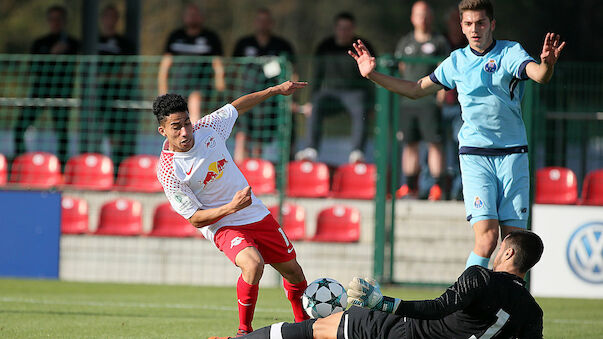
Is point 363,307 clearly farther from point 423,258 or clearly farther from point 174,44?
point 174,44

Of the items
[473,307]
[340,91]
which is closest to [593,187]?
[340,91]

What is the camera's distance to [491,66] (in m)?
6.30

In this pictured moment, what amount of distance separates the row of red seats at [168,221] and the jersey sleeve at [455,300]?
6445 mm

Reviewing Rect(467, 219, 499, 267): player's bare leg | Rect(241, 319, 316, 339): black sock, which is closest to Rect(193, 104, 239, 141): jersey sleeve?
Rect(241, 319, 316, 339): black sock

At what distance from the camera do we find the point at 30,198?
37.9 ft

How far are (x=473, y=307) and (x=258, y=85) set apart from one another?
25.3 feet

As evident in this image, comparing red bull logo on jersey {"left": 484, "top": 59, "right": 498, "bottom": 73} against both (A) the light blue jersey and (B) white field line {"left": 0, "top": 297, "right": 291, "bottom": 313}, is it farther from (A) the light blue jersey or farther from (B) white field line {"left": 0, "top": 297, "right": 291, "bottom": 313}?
(B) white field line {"left": 0, "top": 297, "right": 291, "bottom": 313}

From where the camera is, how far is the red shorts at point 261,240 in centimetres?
630

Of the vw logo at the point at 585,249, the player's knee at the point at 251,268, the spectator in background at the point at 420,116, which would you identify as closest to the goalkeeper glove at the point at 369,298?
the player's knee at the point at 251,268

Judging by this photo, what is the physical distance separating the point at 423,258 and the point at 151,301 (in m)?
3.50

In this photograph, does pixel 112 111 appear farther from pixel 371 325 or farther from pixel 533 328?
pixel 533 328

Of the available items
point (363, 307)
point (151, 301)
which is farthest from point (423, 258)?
point (363, 307)

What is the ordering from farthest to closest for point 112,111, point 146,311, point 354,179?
1. point 112,111
2. point 354,179
3. point 146,311

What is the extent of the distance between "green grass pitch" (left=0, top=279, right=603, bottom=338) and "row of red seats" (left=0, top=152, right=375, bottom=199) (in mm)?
1867
